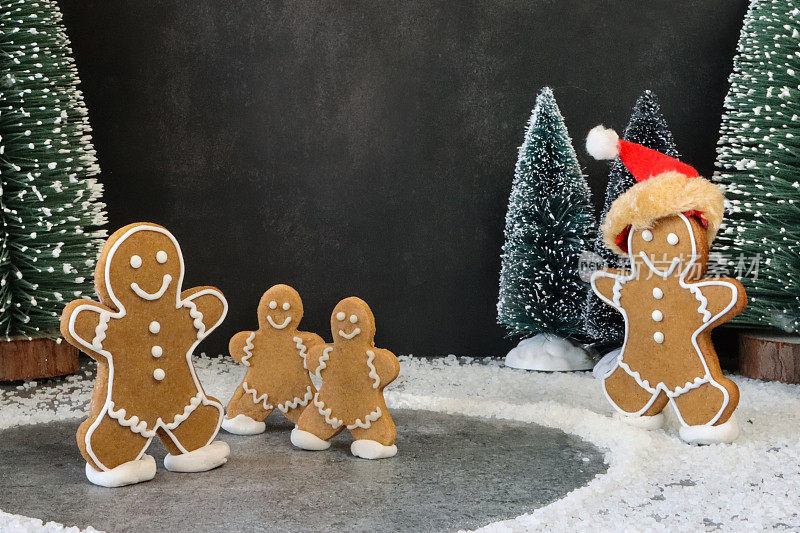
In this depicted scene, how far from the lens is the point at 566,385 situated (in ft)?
11.8

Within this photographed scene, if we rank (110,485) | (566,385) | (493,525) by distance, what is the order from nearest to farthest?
1. (493,525)
2. (110,485)
3. (566,385)

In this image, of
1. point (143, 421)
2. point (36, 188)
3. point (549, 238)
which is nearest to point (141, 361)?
point (143, 421)

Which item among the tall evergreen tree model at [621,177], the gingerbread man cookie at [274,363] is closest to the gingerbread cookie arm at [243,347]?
the gingerbread man cookie at [274,363]

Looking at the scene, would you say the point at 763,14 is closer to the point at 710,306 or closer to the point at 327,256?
the point at 710,306

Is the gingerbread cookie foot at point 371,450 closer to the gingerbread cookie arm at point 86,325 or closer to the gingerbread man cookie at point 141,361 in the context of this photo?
the gingerbread man cookie at point 141,361

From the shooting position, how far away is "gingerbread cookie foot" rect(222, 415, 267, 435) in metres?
2.81

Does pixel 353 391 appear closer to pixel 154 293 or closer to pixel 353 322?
pixel 353 322

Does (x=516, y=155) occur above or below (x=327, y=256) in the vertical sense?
above

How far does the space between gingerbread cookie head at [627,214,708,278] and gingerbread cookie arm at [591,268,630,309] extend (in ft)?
0.43

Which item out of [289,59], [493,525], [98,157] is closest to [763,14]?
[289,59]

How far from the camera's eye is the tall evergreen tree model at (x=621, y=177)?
3.78 metres

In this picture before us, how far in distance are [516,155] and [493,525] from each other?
267 centimetres

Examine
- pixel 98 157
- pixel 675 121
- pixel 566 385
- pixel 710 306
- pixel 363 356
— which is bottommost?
pixel 566 385

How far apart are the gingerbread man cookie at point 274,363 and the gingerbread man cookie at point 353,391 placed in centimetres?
18
